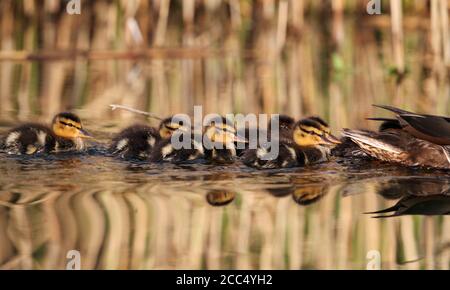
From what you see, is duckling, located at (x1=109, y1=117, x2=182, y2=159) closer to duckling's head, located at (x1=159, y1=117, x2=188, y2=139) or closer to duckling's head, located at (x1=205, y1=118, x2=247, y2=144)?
duckling's head, located at (x1=159, y1=117, x2=188, y2=139)

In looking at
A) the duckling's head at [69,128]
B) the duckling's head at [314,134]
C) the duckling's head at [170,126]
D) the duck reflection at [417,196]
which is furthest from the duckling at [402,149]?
the duckling's head at [69,128]

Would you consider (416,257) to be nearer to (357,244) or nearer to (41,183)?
(357,244)

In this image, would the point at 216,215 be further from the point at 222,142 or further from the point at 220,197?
the point at 222,142

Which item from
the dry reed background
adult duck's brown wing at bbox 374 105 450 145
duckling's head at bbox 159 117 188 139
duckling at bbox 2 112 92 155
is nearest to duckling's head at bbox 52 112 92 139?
duckling at bbox 2 112 92 155

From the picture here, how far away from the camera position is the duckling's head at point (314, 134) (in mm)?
5695

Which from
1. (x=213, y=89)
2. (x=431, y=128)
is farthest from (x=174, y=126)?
(x=213, y=89)

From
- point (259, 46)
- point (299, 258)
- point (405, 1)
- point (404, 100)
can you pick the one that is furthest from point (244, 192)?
point (405, 1)

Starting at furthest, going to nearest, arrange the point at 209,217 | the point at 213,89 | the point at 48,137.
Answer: the point at 213,89 → the point at 48,137 → the point at 209,217

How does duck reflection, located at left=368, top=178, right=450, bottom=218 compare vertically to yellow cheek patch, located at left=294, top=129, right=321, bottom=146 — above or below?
below

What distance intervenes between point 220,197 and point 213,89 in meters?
3.33

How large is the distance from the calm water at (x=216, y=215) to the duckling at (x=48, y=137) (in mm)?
84

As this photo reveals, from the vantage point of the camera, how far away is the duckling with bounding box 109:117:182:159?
5660mm

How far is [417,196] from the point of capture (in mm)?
5008
